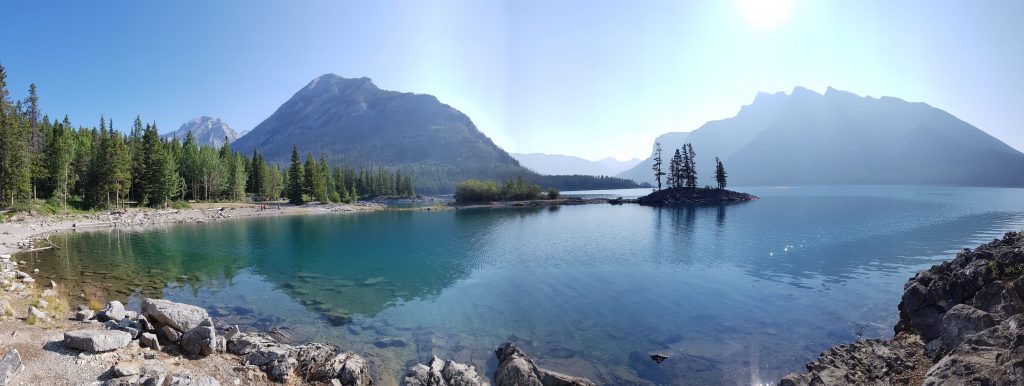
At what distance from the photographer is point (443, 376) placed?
1407 cm

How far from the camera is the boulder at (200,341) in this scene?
14.3 meters

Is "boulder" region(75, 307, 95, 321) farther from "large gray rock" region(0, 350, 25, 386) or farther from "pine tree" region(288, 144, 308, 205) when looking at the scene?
"pine tree" region(288, 144, 308, 205)

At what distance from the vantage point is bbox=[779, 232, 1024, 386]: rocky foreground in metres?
10.9

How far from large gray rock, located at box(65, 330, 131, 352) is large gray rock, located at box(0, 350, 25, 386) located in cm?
150

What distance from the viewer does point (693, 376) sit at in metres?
15.0

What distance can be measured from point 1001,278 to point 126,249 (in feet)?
209

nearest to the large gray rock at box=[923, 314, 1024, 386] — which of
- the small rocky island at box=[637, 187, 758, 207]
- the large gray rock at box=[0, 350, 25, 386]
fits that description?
the large gray rock at box=[0, 350, 25, 386]

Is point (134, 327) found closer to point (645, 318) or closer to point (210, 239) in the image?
point (645, 318)

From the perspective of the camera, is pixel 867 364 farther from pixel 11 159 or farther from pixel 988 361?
pixel 11 159

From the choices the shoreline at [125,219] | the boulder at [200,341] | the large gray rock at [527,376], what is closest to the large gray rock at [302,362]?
the boulder at [200,341]

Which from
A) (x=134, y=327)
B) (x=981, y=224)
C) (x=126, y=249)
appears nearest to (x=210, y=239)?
(x=126, y=249)

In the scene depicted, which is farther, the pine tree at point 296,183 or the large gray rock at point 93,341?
the pine tree at point 296,183

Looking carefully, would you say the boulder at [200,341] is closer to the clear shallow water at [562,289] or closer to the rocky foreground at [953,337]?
the clear shallow water at [562,289]

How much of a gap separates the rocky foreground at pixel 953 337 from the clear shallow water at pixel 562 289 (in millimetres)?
1429
